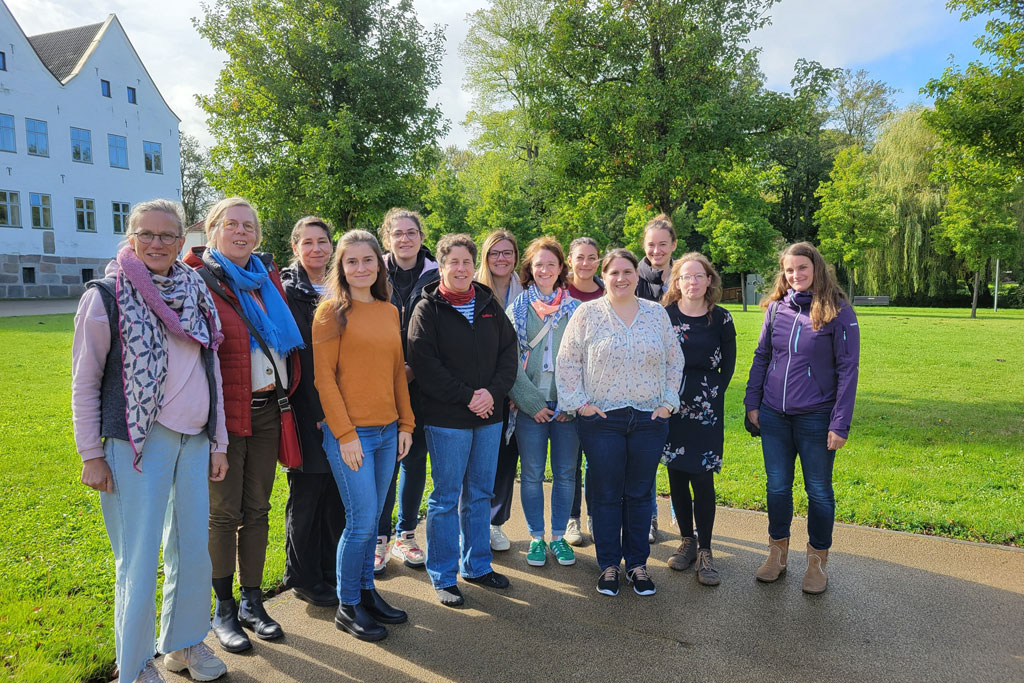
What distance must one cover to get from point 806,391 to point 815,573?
118cm

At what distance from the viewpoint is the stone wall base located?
30547 mm

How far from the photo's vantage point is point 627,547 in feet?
14.5

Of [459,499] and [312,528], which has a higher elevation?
[459,499]

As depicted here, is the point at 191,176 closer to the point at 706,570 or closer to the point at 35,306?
the point at 35,306

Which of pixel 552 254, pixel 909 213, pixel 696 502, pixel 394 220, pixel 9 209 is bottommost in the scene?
pixel 696 502

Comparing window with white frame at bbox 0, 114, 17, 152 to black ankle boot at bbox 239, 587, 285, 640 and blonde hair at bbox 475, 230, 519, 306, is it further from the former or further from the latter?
black ankle boot at bbox 239, 587, 285, 640

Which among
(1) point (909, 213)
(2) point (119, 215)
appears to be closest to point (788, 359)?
(1) point (909, 213)

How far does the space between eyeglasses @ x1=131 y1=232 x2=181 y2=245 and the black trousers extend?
5.15 ft

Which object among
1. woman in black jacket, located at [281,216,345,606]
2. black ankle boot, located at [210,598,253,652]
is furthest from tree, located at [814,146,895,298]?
black ankle boot, located at [210,598,253,652]

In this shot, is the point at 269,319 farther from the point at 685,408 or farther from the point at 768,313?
the point at 768,313

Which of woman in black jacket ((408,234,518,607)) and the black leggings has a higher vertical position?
woman in black jacket ((408,234,518,607))

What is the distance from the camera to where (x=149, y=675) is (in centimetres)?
313

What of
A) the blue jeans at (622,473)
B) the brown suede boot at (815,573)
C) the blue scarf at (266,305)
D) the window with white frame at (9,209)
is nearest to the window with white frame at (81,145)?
the window with white frame at (9,209)

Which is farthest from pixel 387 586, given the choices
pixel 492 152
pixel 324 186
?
pixel 492 152
